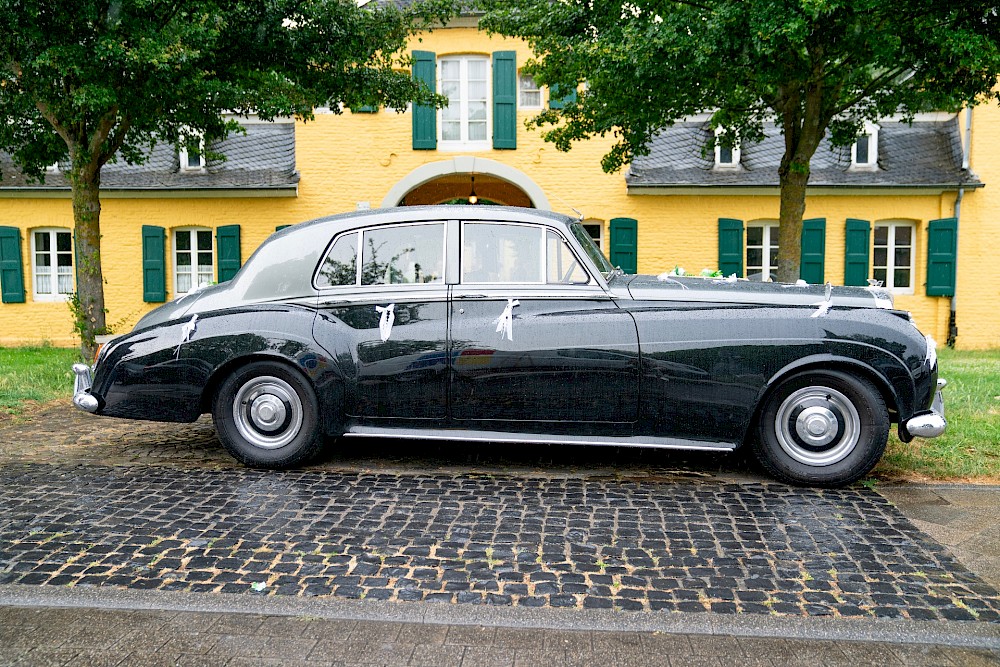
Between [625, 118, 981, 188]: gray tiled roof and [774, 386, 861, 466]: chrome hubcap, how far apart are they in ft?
39.8

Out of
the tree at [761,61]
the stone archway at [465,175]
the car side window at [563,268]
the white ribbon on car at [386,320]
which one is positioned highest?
the tree at [761,61]

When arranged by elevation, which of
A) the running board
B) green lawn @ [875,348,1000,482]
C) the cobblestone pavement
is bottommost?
the cobblestone pavement

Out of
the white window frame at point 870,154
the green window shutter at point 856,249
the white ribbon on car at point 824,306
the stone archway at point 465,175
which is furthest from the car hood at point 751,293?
the white window frame at point 870,154

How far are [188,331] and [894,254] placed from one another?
624 inches

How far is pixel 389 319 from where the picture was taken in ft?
17.7

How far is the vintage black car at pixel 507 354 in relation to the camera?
5008 millimetres

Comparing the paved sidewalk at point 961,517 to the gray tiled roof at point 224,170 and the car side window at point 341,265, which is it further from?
the gray tiled roof at point 224,170

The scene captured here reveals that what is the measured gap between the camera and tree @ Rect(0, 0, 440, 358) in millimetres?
8836

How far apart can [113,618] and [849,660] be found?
8.73ft

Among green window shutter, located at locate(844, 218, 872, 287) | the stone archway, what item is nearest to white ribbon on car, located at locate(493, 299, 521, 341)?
the stone archway

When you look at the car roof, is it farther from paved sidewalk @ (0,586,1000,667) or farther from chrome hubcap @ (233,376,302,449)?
paved sidewalk @ (0,586,1000,667)

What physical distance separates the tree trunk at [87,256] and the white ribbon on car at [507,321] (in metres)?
7.32

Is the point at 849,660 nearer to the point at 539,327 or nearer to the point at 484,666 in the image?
the point at 484,666

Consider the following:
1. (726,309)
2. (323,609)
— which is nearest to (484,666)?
(323,609)
